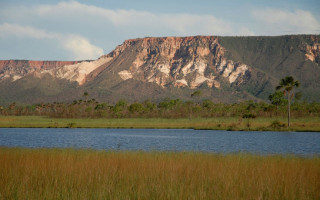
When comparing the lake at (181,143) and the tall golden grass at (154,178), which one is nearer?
the tall golden grass at (154,178)

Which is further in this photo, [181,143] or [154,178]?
[181,143]

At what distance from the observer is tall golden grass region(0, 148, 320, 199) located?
1317 centimetres

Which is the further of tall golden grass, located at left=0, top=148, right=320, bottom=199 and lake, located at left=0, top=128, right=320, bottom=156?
lake, located at left=0, top=128, right=320, bottom=156

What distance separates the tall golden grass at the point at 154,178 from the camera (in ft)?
43.2

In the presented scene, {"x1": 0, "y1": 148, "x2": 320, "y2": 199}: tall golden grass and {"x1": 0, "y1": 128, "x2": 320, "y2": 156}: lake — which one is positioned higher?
{"x1": 0, "y1": 148, "x2": 320, "y2": 199}: tall golden grass

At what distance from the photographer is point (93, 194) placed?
1306 centimetres

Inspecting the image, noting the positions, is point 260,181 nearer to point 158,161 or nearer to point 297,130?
point 158,161

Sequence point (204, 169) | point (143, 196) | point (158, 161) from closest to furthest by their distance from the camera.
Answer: point (143, 196), point (204, 169), point (158, 161)

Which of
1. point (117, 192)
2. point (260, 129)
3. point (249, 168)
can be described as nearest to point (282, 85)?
point (260, 129)

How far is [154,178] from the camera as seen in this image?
15.5 meters

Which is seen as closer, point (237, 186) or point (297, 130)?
point (237, 186)

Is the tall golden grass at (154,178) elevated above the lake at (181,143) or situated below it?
above

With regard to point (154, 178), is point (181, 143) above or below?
below

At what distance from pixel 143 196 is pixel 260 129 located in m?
60.3
